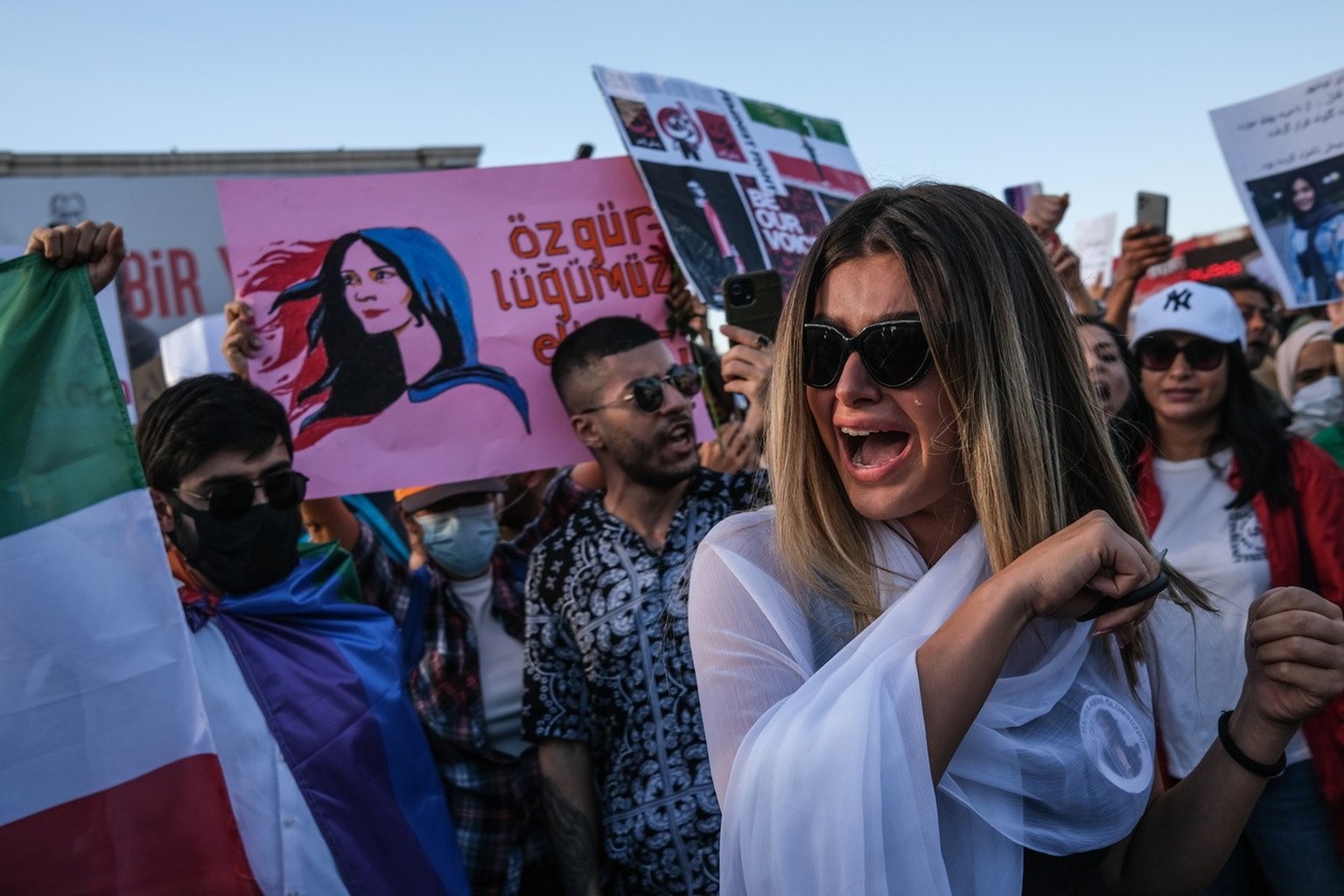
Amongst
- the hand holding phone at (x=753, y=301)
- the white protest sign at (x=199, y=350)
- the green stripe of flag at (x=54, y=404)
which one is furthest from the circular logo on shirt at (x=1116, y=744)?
the white protest sign at (x=199, y=350)

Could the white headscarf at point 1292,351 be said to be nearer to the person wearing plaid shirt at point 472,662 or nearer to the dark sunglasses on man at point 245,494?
the person wearing plaid shirt at point 472,662

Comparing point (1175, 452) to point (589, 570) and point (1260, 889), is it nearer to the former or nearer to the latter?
point (1260, 889)

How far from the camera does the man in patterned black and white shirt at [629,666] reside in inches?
115

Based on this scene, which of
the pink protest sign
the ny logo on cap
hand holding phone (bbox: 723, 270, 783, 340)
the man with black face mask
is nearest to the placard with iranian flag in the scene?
the pink protest sign

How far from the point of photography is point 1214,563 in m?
3.43

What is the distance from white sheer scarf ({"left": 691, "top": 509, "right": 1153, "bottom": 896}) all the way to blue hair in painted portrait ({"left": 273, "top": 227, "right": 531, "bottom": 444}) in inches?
73.8

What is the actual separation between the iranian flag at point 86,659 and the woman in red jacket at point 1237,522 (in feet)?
7.17

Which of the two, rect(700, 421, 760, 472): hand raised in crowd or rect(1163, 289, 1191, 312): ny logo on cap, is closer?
rect(1163, 289, 1191, 312): ny logo on cap

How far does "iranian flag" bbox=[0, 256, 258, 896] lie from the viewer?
2408mm

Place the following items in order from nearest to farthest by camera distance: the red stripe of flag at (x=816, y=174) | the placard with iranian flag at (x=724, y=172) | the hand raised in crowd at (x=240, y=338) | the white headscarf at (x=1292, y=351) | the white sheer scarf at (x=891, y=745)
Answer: the white sheer scarf at (x=891, y=745)
the hand raised in crowd at (x=240, y=338)
the placard with iranian flag at (x=724, y=172)
the red stripe of flag at (x=816, y=174)
the white headscarf at (x=1292, y=351)

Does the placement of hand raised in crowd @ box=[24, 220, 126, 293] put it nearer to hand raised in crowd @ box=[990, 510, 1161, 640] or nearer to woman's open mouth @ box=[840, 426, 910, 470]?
woman's open mouth @ box=[840, 426, 910, 470]

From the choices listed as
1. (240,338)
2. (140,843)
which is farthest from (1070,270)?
(140,843)

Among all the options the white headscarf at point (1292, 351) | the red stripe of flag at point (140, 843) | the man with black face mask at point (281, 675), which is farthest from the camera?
the white headscarf at point (1292, 351)

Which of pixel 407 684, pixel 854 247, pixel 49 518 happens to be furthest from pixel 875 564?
pixel 407 684
